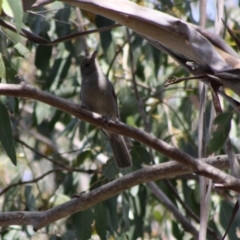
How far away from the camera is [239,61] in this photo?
6.78 feet

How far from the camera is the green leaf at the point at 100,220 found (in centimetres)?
350

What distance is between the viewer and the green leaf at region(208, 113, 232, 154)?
228cm

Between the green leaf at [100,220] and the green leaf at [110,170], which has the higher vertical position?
the green leaf at [110,170]

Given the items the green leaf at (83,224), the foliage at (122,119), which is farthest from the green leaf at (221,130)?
the foliage at (122,119)

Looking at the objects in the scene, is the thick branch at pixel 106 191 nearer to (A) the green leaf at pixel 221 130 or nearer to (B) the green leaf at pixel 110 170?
(A) the green leaf at pixel 221 130

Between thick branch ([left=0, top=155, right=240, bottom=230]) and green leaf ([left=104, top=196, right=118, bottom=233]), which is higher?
thick branch ([left=0, top=155, right=240, bottom=230])

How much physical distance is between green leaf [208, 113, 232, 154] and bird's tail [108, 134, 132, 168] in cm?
158

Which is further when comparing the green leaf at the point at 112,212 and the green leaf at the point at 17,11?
the green leaf at the point at 112,212

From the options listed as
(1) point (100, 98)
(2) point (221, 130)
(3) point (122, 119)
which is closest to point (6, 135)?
(2) point (221, 130)

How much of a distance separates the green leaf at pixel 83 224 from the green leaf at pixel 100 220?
0.28ft

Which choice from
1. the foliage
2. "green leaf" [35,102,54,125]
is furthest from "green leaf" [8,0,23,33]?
"green leaf" [35,102,54,125]

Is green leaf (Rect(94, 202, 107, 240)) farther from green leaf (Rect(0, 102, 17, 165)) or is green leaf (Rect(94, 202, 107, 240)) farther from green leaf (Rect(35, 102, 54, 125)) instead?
green leaf (Rect(35, 102, 54, 125))

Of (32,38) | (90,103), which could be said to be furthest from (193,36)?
(90,103)

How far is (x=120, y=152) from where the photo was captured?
4180mm
